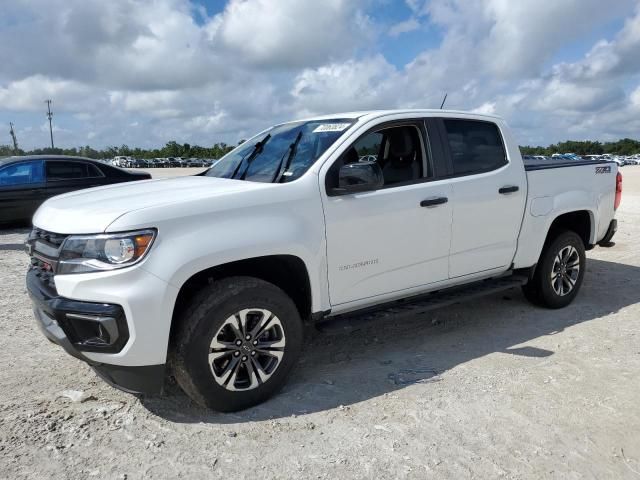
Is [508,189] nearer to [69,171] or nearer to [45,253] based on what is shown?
[45,253]

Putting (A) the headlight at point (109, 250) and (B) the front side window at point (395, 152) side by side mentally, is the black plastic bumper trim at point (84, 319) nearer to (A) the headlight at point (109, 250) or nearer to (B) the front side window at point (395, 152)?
(A) the headlight at point (109, 250)

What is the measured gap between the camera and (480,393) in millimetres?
3662

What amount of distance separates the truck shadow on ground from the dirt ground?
0.02 meters

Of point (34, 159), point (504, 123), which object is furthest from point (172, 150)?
point (504, 123)

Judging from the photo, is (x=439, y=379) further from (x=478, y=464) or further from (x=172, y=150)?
(x=172, y=150)

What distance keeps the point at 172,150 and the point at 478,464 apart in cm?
10611

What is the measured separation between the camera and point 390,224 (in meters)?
3.93

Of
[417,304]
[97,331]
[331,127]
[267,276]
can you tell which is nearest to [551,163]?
[417,304]

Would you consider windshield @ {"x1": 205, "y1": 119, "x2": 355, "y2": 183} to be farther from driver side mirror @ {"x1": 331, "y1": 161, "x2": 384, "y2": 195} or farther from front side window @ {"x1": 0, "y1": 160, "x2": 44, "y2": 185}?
front side window @ {"x1": 0, "y1": 160, "x2": 44, "y2": 185}

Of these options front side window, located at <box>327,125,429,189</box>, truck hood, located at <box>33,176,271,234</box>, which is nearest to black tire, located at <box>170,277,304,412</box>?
truck hood, located at <box>33,176,271,234</box>

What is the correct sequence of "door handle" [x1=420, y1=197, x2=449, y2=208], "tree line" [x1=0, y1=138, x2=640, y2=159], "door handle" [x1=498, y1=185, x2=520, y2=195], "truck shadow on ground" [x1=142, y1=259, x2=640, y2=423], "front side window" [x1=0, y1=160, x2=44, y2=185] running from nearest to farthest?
"truck shadow on ground" [x1=142, y1=259, x2=640, y2=423], "door handle" [x1=420, y1=197, x2=449, y2=208], "door handle" [x1=498, y1=185, x2=520, y2=195], "front side window" [x1=0, y1=160, x2=44, y2=185], "tree line" [x1=0, y1=138, x2=640, y2=159]

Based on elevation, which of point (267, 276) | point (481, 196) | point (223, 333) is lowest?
point (223, 333)

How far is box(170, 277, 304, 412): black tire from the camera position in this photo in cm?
318

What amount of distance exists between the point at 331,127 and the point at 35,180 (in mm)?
8131
